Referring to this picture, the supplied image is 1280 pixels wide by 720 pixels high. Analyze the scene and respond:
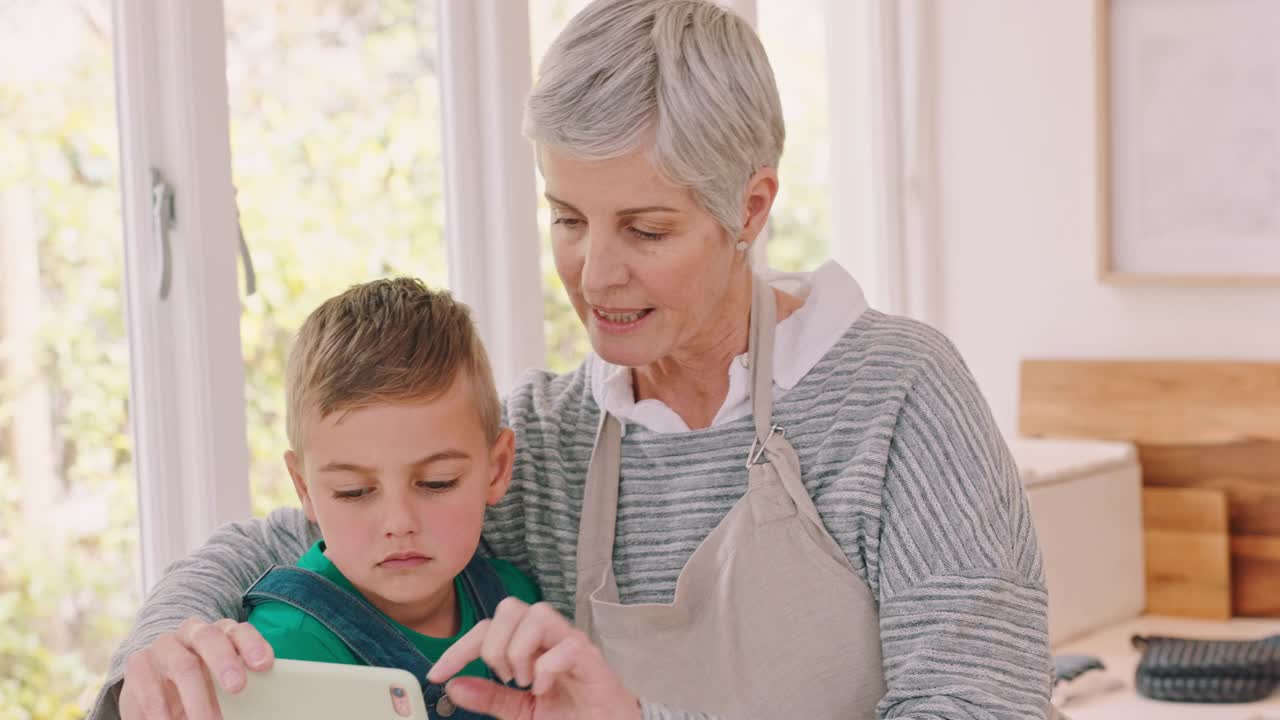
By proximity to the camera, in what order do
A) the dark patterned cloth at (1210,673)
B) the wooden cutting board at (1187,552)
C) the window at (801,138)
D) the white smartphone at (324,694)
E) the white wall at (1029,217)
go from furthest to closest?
the window at (801,138), the white wall at (1029,217), the wooden cutting board at (1187,552), the dark patterned cloth at (1210,673), the white smartphone at (324,694)

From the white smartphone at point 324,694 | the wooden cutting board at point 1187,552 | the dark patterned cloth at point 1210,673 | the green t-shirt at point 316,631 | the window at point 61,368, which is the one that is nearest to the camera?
the white smartphone at point 324,694

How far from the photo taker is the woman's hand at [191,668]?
1094 millimetres

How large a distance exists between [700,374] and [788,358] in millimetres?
103

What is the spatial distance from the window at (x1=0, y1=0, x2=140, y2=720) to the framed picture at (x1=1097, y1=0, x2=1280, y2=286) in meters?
2.15

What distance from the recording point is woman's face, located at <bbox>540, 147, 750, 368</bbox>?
1.34 meters

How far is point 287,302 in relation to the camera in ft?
7.27

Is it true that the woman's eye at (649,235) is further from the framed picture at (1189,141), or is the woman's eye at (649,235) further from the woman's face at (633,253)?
the framed picture at (1189,141)

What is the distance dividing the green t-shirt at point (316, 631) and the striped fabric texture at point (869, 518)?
70mm

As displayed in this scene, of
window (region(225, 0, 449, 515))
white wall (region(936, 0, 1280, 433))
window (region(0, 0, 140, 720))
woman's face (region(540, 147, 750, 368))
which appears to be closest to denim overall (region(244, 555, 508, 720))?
woman's face (region(540, 147, 750, 368))

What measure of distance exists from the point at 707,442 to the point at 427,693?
14.6 inches

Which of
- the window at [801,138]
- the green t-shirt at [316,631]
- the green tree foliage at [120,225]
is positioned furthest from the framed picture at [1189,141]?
the green t-shirt at [316,631]

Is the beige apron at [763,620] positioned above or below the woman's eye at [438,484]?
below

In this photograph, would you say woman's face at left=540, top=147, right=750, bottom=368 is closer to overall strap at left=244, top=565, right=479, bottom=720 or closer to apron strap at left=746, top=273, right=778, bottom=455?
apron strap at left=746, top=273, right=778, bottom=455

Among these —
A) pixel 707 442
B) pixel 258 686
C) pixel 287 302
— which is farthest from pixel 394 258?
pixel 258 686
